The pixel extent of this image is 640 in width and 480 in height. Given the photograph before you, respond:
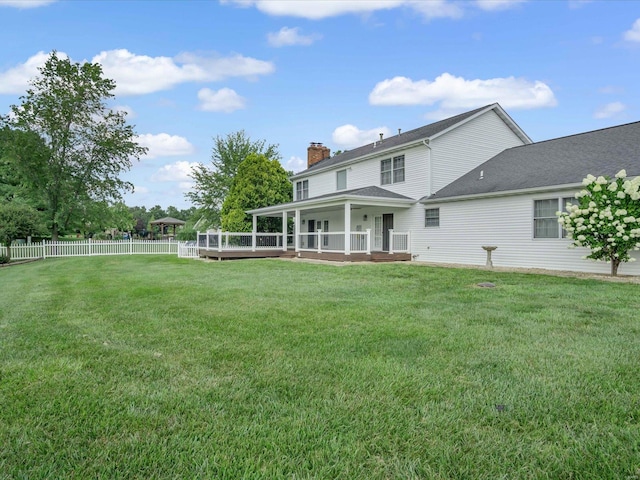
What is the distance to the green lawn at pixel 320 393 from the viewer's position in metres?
1.98

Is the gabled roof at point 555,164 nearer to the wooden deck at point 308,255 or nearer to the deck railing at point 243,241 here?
the wooden deck at point 308,255

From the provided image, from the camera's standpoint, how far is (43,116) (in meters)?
26.1

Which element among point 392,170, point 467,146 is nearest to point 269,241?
point 392,170

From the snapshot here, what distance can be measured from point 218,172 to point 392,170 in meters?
19.3

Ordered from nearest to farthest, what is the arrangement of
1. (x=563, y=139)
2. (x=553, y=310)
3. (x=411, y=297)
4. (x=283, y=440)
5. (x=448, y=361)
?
(x=283, y=440) → (x=448, y=361) → (x=553, y=310) → (x=411, y=297) → (x=563, y=139)

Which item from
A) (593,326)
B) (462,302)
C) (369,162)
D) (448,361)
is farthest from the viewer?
(369,162)

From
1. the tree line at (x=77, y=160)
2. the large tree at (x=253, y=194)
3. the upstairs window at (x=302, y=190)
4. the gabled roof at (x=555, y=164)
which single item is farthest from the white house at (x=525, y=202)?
the tree line at (x=77, y=160)

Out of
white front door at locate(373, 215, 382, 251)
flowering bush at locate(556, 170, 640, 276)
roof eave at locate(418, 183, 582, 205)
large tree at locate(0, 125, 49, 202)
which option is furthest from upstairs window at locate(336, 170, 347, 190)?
large tree at locate(0, 125, 49, 202)

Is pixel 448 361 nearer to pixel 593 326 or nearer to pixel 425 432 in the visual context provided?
pixel 425 432

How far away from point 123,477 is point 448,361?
2.65 metres

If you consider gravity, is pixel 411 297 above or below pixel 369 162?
below

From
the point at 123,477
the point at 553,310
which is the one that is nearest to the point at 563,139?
the point at 553,310

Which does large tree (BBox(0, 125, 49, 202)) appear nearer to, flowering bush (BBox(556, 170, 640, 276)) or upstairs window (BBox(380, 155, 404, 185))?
upstairs window (BBox(380, 155, 404, 185))

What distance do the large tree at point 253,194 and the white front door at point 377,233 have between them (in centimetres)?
766
